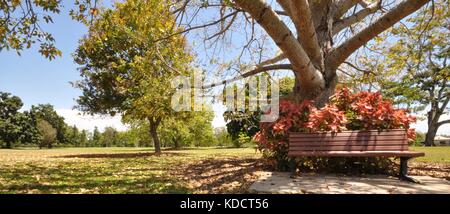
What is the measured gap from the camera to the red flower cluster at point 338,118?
8203 mm

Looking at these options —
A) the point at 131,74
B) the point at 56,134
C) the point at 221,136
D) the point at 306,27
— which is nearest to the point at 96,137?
the point at 56,134

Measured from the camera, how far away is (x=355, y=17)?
12594 mm

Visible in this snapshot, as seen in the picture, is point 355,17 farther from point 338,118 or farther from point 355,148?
point 355,148

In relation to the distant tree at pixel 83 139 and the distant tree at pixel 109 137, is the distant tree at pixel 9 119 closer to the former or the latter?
the distant tree at pixel 83 139

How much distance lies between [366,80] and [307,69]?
658 cm

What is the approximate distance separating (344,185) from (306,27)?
13.4 feet

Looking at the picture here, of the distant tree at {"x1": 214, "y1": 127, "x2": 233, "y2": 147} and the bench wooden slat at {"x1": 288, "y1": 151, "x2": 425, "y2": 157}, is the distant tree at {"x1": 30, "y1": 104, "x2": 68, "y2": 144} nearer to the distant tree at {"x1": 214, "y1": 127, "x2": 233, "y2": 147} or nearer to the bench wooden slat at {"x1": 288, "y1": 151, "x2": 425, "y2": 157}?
the distant tree at {"x1": 214, "y1": 127, "x2": 233, "y2": 147}

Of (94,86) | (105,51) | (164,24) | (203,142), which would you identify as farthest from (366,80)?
(203,142)

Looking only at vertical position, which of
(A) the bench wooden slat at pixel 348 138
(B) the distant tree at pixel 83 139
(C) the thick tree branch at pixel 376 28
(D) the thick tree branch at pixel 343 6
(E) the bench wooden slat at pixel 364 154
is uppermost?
(D) the thick tree branch at pixel 343 6

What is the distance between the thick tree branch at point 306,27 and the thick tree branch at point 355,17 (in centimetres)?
295

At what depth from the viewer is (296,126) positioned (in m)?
8.81

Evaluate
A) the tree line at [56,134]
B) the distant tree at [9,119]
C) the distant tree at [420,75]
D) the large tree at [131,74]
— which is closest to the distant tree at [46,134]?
the tree line at [56,134]

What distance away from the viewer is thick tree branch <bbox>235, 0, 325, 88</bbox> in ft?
22.8

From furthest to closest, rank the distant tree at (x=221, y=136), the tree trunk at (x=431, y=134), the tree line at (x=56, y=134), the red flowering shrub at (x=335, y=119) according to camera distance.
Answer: the distant tree at (x=221, y=136), the tree line at (x=56, y=134), the tree trunk at (x=431, y=134), the red flowering shrub at (x=335, y=119)
